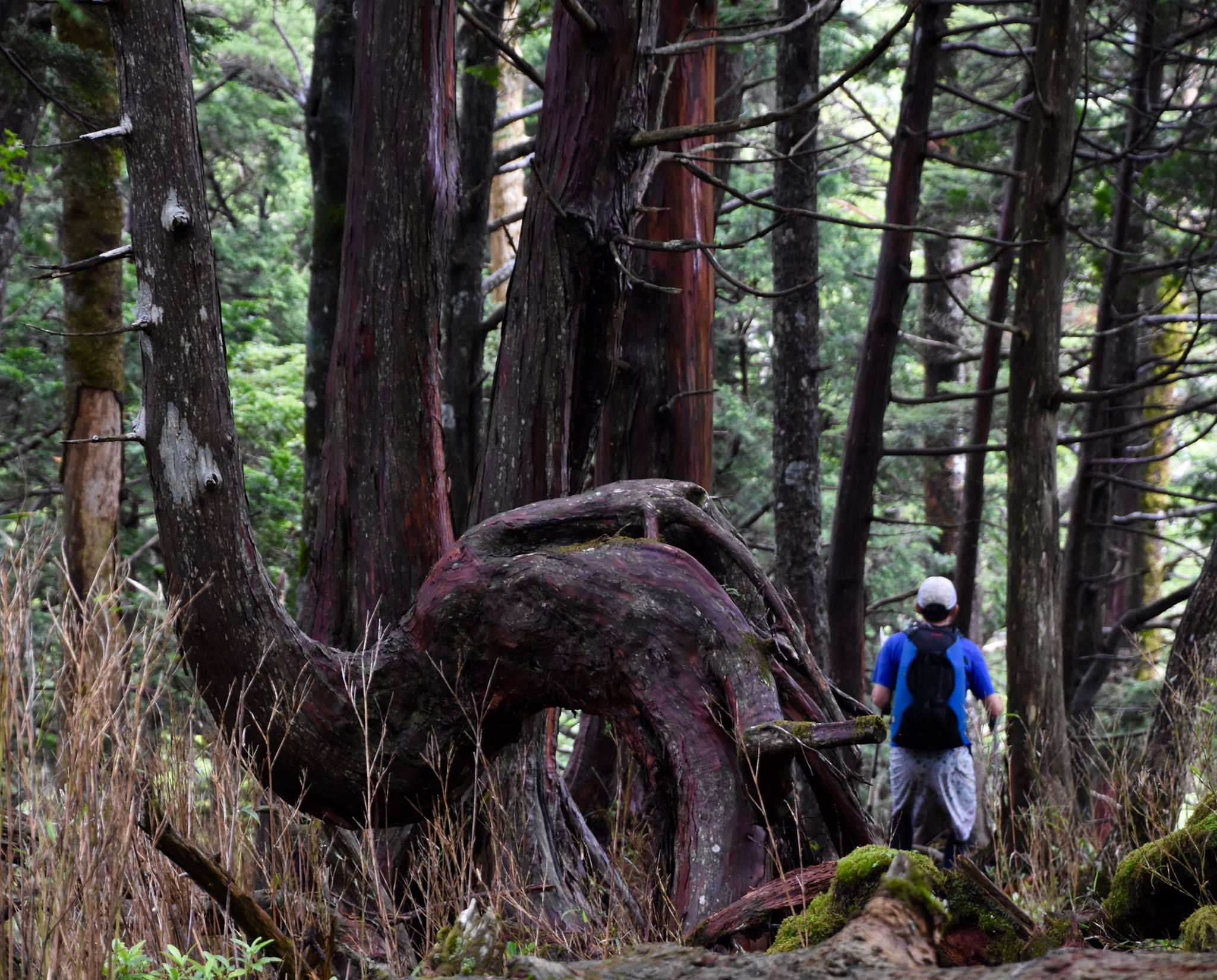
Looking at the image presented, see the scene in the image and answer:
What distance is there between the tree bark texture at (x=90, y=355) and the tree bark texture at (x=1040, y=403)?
25.2 ft

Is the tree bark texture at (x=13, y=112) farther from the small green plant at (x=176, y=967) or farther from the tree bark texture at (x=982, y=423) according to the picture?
Answer: the tree bark texture at (x=982, y=423)

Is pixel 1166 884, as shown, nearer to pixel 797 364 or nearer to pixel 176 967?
pixel 176 967

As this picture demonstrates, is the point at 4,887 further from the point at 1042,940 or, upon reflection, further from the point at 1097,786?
the point at 1097,786

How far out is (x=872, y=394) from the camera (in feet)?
36.7

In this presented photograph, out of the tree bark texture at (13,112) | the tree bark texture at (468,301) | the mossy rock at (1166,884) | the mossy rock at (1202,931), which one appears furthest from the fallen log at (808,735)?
the tree bark texture at (13,112)

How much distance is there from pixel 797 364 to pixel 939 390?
27.9 ft

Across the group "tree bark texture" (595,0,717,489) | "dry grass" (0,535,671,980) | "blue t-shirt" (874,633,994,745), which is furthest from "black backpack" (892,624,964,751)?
"dry grass" (0,535,671,980)

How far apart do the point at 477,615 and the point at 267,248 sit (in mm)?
14598

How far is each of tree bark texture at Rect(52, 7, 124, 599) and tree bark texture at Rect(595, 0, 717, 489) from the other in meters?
4.68

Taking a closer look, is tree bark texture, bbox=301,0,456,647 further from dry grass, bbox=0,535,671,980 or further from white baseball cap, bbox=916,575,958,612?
white baseball cap, bbox=916,575,958,612

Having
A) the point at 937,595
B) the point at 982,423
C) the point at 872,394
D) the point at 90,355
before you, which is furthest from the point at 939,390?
the point at 90,355

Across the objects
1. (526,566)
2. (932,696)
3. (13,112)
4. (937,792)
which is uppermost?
(13,112)

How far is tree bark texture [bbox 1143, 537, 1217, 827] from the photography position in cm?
582

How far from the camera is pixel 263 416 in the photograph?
13.1 meters
